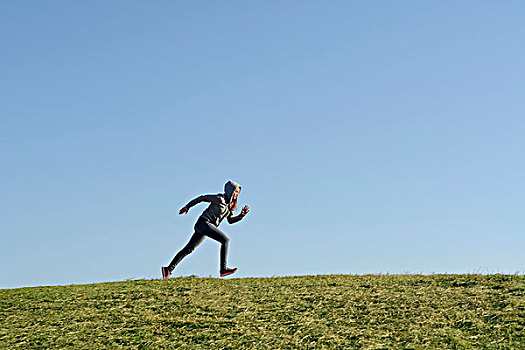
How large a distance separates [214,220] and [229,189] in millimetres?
946

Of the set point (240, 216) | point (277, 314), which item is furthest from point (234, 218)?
point (277, 314)

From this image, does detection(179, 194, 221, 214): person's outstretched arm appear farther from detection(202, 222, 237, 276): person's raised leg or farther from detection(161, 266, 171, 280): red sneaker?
detection(161, 266, 171, 280): red sneaker

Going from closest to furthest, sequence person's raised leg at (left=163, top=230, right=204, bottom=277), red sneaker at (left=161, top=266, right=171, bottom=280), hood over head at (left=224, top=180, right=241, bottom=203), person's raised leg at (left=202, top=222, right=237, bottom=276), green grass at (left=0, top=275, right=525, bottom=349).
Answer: green grass at (left=0, top=275, right=525, bottom=349), person's raised leg at (left=202, top=222, right=237, bottom=276), person's raised leg at (left=163, top=230, right=204, bottom=277), red sneaker at (left=161, top=266, right=171, bottom=280), hood over head at (left=224, top=180, right=241, bottom=203)

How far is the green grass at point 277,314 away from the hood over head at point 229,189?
2.29 m

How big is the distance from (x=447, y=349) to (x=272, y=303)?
397 centimetres

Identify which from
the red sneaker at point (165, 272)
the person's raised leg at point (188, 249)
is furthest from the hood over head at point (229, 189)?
the red sneaker at point (165, 272)

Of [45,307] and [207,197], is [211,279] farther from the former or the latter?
[45,307]

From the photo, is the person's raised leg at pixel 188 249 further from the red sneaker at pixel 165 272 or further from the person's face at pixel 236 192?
the person's face at pixel 236 192

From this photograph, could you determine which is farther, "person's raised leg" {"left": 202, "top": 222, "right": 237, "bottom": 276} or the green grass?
"person's raised leg" {"left": 202, "top": 222, "right": 237, "bottom": 276}

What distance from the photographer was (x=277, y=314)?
11.4 metres

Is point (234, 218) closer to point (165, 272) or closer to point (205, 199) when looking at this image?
point (205, 199)

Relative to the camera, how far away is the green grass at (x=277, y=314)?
10008 mm

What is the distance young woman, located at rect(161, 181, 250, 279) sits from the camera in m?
15.0

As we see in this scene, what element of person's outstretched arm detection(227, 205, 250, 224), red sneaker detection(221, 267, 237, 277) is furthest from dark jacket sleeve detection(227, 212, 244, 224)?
red sneaker detection(221, 267, 237, 277)
